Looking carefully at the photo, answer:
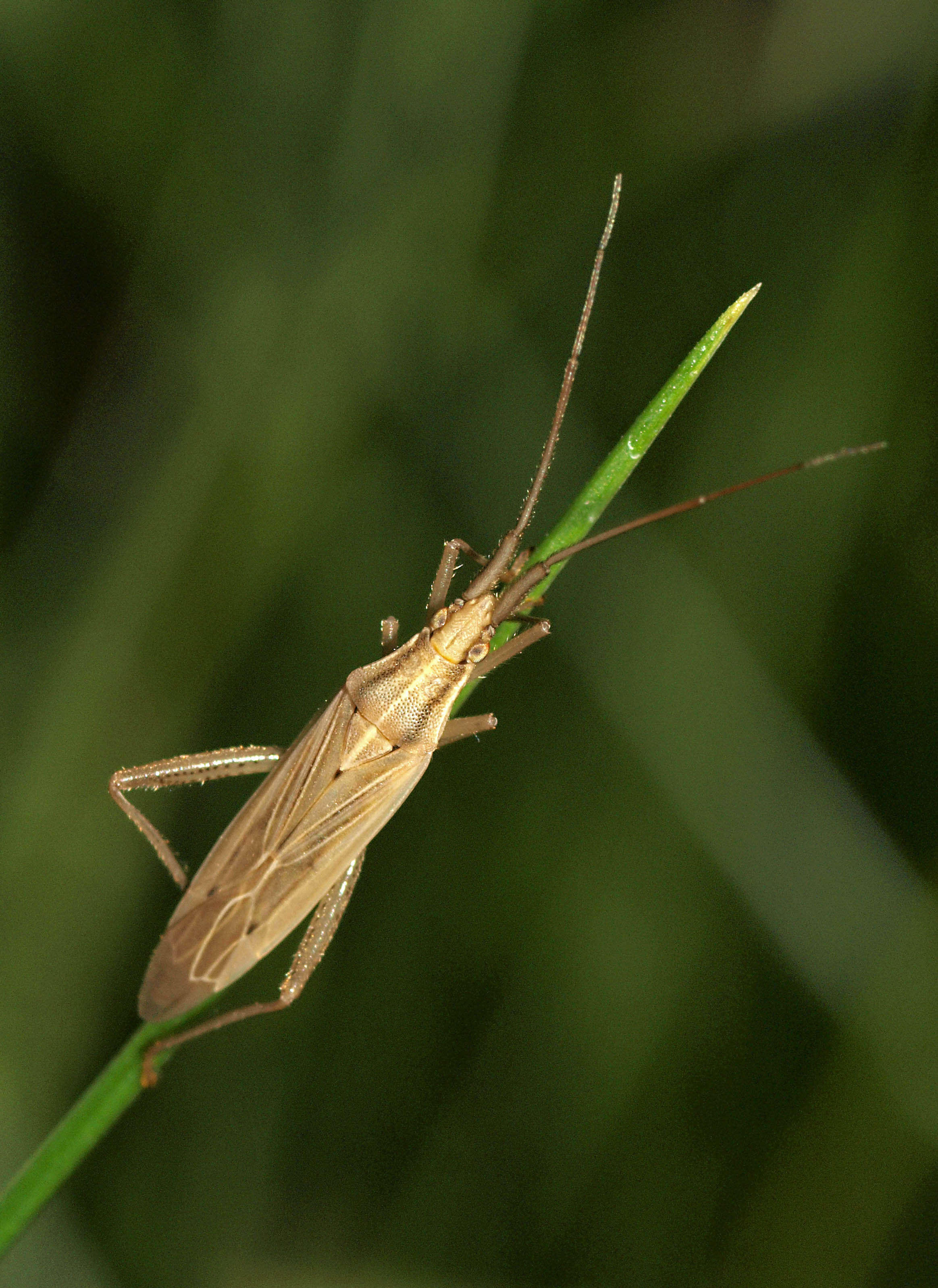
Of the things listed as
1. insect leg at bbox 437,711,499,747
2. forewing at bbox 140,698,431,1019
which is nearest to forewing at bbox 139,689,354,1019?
forewing at bbox 140,698,431,1019

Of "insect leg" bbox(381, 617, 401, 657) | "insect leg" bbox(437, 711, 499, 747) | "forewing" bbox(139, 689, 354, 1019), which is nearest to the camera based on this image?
"forewing" bbox(139, 689, 354, 1019)

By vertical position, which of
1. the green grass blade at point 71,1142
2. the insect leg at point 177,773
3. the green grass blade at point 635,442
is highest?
the insect leg at point 177,773

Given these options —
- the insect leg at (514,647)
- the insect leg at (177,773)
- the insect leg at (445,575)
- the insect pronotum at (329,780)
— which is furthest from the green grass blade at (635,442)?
the insect leg at (177,773)

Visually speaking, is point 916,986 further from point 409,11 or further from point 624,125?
point 409,11

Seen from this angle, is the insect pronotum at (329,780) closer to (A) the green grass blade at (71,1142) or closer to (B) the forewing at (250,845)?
(B) the forewing at (250,845)

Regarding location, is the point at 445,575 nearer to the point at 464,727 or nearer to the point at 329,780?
the point at 464,727

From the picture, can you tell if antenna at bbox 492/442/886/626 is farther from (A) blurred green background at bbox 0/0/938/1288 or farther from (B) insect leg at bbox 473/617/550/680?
(A) blurred green background at bbox 0/0/938/1288

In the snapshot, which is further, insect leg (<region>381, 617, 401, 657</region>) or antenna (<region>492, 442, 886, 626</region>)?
insect leg (<region>381, 617, 401, 657</region>)
